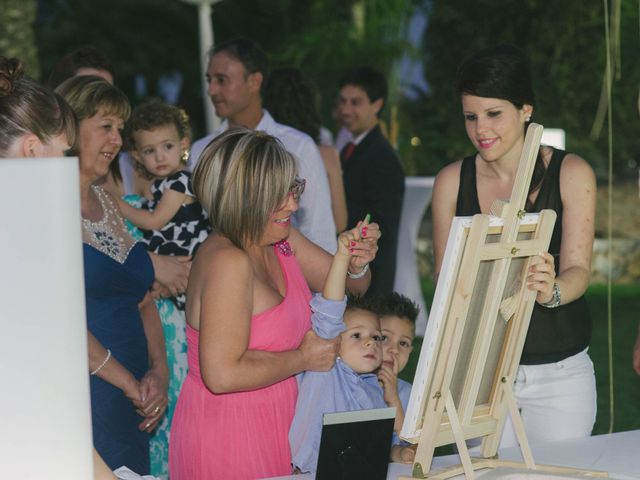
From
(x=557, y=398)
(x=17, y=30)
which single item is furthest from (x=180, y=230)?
(x=17, y=30)

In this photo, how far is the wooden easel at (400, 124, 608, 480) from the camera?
215cm

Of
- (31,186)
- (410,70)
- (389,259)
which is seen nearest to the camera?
(31,186)

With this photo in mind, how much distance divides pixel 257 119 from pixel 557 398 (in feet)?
7.25

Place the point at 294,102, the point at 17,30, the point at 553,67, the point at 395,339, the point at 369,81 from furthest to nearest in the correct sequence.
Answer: the point at 553,67 < the point at 17,30 < the point at 369,81 < the point at 294,102 < the point at 395,339

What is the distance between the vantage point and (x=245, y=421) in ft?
8.34

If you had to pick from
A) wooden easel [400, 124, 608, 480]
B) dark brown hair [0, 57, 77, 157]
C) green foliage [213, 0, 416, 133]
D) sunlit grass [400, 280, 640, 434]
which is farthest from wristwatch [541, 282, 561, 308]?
green foliage [213, 0, 416, 133]

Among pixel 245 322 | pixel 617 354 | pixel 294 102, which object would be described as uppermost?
pixel 294 102

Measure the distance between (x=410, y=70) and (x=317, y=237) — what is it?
971 cm

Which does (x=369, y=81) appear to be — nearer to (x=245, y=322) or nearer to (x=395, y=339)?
(x=395, y=339)

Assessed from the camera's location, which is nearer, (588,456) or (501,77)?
(588,456)

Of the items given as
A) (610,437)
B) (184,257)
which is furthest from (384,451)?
(184,257)

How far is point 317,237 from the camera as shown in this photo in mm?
4418

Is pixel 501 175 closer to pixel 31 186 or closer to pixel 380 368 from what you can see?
pixel 380 368

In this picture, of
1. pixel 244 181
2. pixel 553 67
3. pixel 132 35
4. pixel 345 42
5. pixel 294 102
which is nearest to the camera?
pixel 244 181
